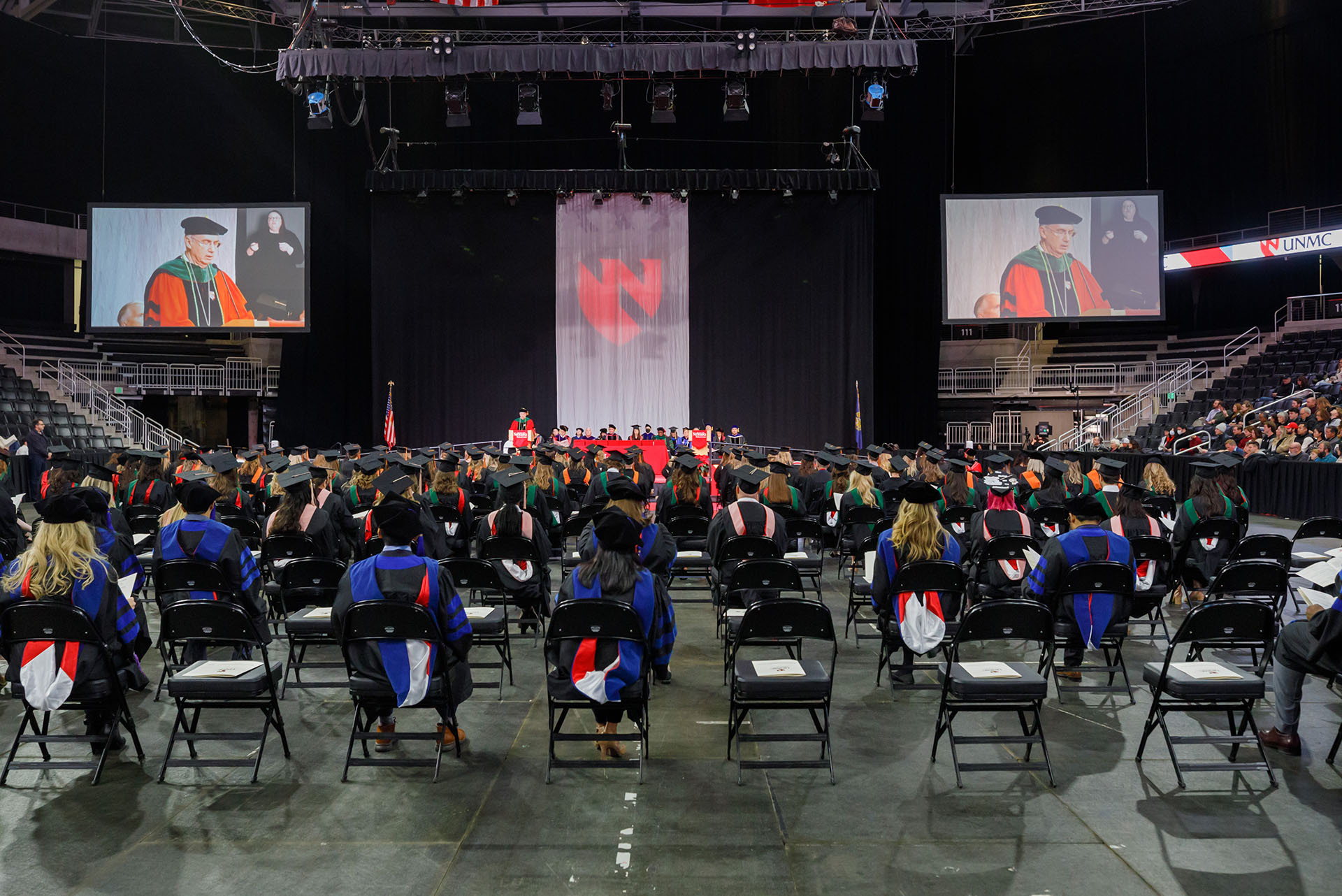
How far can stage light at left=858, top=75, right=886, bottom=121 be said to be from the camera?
57.4 feet

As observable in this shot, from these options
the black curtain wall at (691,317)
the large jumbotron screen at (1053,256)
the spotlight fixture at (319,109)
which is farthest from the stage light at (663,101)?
the black curtain wall at (691,317)

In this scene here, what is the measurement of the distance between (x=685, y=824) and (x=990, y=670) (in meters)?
1.65

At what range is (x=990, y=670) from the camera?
4.66 meters

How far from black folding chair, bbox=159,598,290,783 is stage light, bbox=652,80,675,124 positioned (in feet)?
48.3

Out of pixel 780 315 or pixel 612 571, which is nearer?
pixel 612 571

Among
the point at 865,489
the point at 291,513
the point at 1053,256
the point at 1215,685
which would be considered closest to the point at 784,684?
the point at 1215,685

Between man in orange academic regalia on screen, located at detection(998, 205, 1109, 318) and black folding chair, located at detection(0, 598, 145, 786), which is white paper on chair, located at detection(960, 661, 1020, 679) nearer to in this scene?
black folding chair, located at detection(0, 598, 145, 786)

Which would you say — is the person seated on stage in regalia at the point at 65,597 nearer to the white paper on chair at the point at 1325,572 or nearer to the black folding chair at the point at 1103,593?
the black folding chair at the point at 1103,593

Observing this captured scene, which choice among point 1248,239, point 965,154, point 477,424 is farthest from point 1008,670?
point 965,154

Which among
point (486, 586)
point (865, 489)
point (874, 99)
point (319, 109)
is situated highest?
point (874, 99)

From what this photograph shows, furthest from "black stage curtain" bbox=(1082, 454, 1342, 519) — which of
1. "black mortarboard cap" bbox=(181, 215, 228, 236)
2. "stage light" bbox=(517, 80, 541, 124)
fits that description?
"black mortarboard cap" bbox=(181, 215, 228, 236)

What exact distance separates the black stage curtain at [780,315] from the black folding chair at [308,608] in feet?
64.3

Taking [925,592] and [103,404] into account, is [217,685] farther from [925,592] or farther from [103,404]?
[103,404]

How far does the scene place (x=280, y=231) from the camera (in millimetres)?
20828
